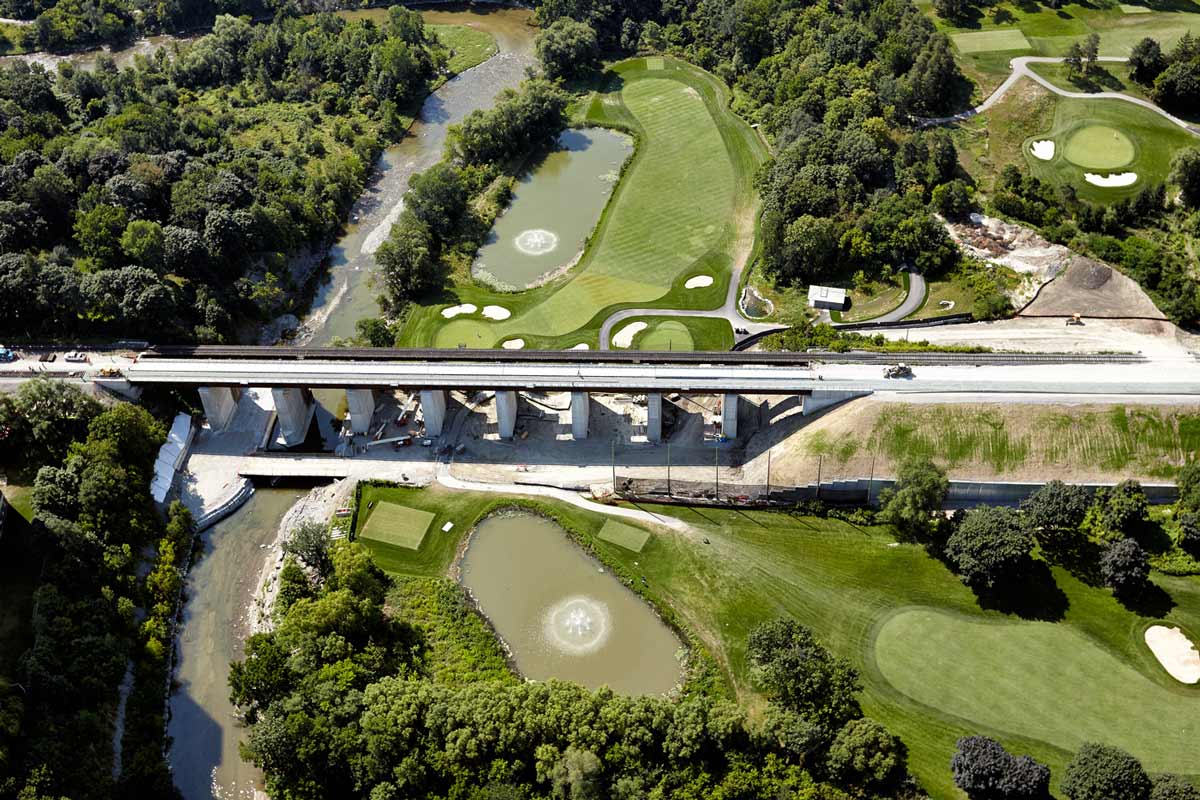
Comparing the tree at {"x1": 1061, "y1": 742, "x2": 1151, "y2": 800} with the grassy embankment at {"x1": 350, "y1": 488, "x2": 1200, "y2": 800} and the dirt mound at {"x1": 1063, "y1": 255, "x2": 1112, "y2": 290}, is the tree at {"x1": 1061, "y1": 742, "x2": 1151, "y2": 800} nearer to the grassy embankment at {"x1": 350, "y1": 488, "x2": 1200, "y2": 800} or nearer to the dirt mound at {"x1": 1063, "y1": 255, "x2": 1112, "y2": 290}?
the grassy embankment at {"x1": 350, "y1": 488, "x2": 1200, "y2": 800}

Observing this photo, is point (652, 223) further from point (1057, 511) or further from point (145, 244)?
point (1057, 511)

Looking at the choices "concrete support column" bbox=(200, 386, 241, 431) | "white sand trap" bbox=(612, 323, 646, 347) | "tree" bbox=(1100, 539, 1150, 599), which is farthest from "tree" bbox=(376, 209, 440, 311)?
"tree" bbox=(1100, 539, 1150, 599)

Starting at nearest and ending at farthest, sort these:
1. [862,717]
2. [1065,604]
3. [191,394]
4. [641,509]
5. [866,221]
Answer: [862,717] < [1065,604] < [641,509] < [191,394] < [866,221]

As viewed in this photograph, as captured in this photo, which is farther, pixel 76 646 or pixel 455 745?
pixel 76 646

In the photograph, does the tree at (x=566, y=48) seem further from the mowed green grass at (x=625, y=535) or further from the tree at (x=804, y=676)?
the tree at (x=804, y=676)

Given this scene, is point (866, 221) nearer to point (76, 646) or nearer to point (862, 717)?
point (862, 717)

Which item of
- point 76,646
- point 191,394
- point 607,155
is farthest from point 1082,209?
point 76,646

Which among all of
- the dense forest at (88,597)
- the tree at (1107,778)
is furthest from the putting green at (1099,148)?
the dense forest at (88,597)
